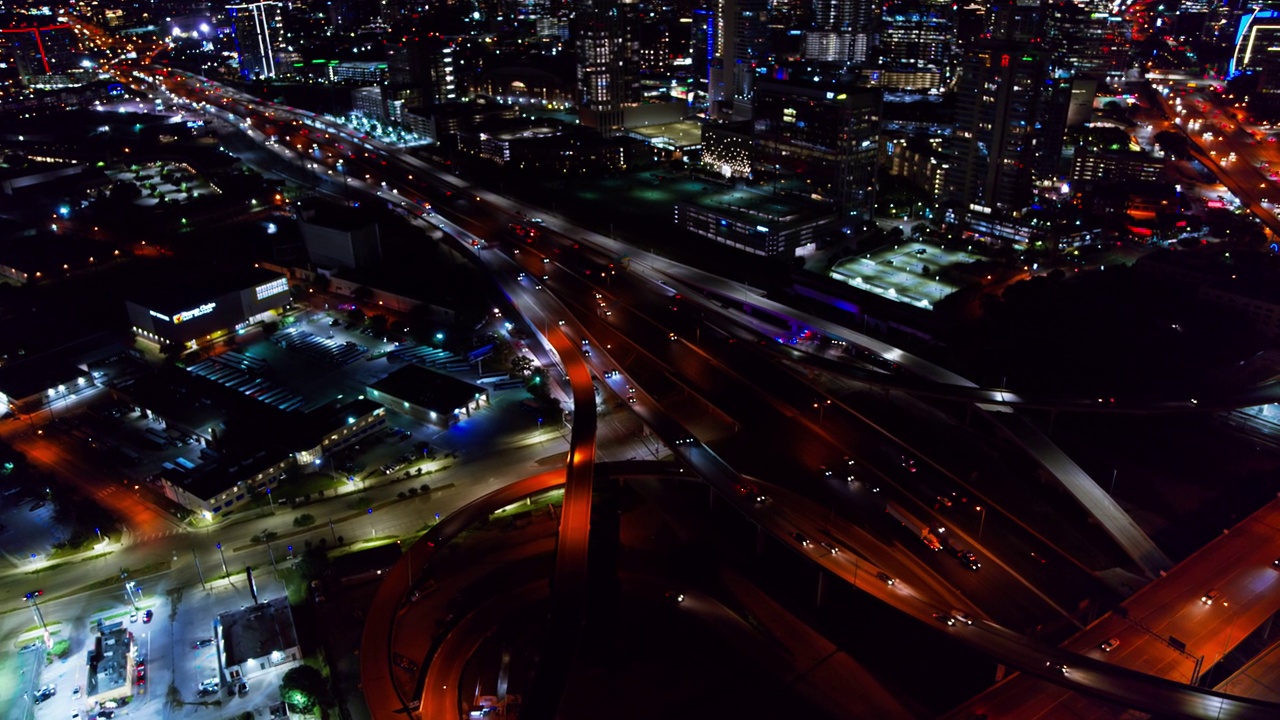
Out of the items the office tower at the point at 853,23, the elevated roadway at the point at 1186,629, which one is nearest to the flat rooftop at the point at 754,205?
the elevated roadway at the point at 1186,629

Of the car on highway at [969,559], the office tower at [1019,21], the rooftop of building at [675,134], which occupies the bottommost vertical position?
the car on highway at [969,559]

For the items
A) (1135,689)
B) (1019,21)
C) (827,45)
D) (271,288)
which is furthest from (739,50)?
(1135,689)

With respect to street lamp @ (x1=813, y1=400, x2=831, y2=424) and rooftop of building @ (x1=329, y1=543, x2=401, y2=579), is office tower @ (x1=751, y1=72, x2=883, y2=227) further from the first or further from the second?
rooftop of building @ (x1=329, y1=543, x2=401, y2=579)

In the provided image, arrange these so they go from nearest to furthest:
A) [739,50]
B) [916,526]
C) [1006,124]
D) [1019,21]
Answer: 1. [916,526]
2. [1019,21]
3. [1006,124]
4. [739,50]

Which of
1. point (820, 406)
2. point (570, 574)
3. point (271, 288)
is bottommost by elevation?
point (820, 406)

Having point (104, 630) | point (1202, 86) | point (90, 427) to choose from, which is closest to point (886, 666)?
point (104, 630)

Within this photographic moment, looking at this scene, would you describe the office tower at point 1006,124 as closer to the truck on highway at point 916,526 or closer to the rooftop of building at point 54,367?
the truck on highway at point 916,526

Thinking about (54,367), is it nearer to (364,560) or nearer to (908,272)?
(364,560)
